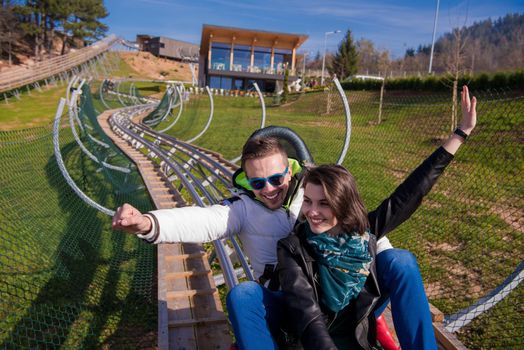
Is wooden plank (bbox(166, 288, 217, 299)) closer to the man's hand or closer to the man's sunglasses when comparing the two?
the man's sunglasses

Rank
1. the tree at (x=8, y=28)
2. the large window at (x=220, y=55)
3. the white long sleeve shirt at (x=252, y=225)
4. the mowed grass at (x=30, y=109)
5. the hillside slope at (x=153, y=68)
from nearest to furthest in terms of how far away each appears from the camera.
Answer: the white long sleeve shirt at (x=252, y=225) < the mowed grass at (x=30, y=109) < the large window at (x=220, y=55) < the tree at (x=8, y=28) < the hillside slope at (x=153, y=68)

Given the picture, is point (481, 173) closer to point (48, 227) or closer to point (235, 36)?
point (48, 227)

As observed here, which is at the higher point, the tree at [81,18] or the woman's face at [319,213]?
the tree at [81,18]

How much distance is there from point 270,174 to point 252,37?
39961 millimetres

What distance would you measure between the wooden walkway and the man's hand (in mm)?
884

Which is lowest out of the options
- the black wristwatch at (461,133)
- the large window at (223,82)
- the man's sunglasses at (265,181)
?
the man's sunglasses at (265,181)

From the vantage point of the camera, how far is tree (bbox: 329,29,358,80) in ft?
124

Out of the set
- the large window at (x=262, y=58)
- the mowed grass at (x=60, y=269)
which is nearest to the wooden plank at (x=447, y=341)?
the mowed grass at (x=60, y=269)

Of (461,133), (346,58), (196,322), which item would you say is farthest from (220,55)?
(461,133)

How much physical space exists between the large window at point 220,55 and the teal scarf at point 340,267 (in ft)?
131

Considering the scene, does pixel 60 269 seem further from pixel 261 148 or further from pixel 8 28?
pixel 8 28

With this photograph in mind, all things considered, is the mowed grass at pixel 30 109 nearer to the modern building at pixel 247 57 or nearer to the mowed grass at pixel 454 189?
the mowed grass at pixel 454 189

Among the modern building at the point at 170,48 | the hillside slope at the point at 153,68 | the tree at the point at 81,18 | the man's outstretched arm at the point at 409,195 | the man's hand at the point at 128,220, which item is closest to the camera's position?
the man's hand at the point at 128,220

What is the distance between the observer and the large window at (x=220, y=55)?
1594 inches
